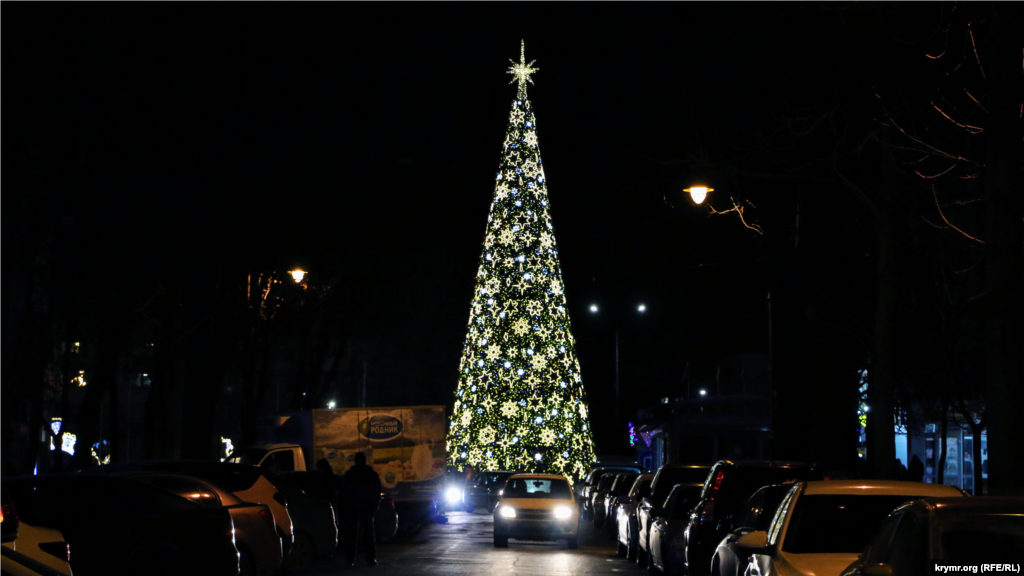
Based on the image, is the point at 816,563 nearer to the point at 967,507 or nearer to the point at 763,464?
the point at 967,507

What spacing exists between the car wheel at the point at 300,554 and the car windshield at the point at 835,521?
11.3 meters

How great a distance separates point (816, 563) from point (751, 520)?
275 cm

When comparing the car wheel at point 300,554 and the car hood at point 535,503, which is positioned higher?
the car hood at point 535,503

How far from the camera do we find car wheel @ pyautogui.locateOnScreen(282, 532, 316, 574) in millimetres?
19531

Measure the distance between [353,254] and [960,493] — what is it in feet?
100

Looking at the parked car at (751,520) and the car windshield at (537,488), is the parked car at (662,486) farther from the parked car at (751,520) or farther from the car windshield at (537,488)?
the parked car at (751,520)

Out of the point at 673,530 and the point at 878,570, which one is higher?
the point at 878,570

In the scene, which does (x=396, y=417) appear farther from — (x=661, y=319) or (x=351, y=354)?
(x=351, y=354)

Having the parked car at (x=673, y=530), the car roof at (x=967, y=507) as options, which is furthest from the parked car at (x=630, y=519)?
the car roof at (x=967, y=507)

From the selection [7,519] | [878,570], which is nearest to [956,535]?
[878,570]

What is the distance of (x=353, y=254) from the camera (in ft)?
129

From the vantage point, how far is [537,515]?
2588 cm

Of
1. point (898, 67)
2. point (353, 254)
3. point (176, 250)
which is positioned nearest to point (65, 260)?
point (176, 250)

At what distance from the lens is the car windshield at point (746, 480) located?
14.7 metres
